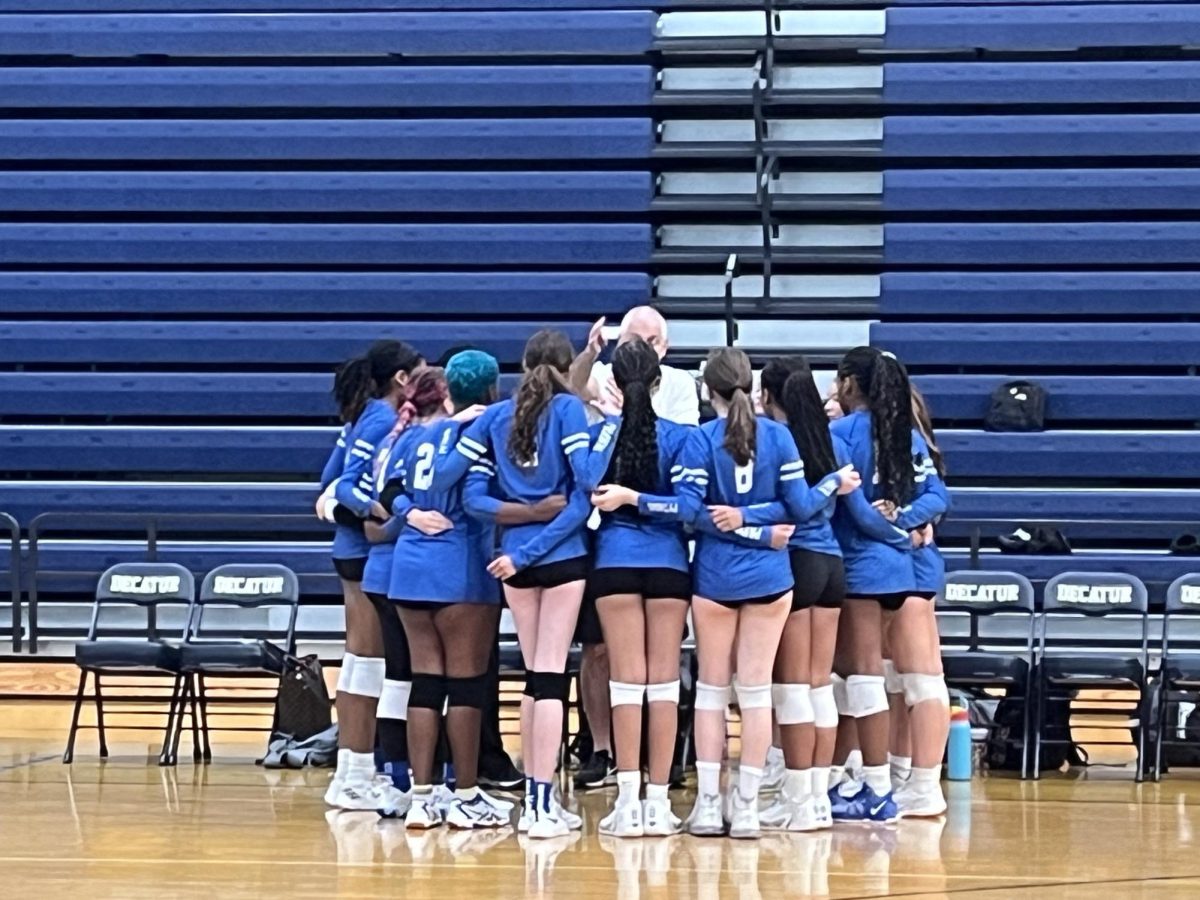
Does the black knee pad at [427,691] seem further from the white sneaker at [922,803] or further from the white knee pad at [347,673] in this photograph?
the white sneaker at [922,803]

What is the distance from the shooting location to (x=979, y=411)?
1077cm

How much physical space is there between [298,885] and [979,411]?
615 cm

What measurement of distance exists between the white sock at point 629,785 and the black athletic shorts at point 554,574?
0.65 m

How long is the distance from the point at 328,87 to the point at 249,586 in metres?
3.58

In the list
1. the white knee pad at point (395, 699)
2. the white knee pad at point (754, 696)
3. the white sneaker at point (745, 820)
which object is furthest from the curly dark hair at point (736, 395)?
the white knee pad at point (395, 699)

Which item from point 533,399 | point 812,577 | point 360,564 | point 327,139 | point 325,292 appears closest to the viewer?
point 533,399

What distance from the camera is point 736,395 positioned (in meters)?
6.31

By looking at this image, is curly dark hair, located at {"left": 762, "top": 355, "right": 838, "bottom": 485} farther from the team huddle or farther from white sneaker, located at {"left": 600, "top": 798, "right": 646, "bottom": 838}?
white sneaker, located at {"left": 600, "top": 798, "right": 646, "bottom": 838}

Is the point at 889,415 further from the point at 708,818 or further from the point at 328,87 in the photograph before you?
the point at 328,87

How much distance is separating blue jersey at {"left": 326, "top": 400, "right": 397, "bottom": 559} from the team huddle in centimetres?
1

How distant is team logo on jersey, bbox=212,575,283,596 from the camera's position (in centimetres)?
917

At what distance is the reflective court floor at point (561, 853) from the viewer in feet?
18.0

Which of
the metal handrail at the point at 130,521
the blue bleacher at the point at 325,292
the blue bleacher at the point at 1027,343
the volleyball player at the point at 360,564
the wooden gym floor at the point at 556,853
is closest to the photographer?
the wooden gym floor at the point at 556,853

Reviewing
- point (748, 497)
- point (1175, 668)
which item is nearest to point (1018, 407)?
point (1175, 668)
